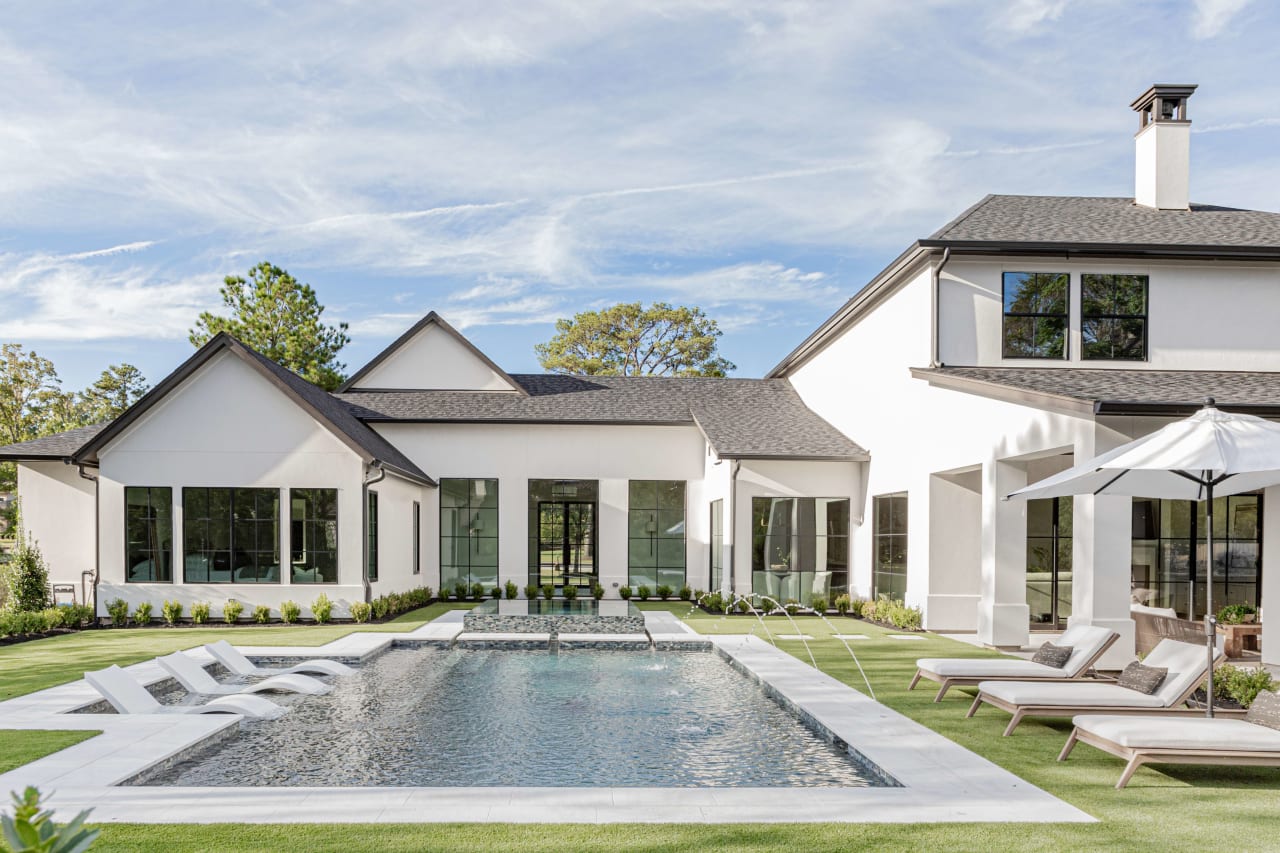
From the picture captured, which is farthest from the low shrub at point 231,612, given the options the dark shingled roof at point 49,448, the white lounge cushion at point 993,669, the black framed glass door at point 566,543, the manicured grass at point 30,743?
the white lounge cushion at point 993,669

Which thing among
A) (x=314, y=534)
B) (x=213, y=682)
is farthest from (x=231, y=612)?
(x=213, y=682)

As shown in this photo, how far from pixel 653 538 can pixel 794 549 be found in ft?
14.8

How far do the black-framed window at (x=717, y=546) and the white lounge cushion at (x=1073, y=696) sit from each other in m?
13.5

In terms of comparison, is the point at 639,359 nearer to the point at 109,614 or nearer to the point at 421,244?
the point at 421,244

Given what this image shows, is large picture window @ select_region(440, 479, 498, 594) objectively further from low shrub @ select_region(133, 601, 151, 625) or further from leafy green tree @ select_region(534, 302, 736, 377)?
leafy green tree @ select_region(534, 302, 736, 377)

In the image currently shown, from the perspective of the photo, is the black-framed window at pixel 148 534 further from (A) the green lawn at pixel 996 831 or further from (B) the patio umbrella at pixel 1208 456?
(B) the patio umbrella at pixel 1208 456

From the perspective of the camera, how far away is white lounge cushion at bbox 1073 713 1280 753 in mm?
7324

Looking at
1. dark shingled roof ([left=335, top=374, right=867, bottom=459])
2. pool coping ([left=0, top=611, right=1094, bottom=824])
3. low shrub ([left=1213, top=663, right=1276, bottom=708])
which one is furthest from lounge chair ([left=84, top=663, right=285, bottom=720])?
dark shingled roof ([left=335, top=374, right=867, bottom=459])

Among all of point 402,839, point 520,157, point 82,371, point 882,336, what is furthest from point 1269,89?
point 82,371

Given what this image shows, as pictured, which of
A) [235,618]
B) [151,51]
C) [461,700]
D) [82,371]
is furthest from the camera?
[82,371]

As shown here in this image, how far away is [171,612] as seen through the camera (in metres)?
19.2

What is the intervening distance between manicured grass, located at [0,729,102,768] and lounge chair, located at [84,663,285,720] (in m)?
0.82

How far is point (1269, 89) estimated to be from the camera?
2258 centimetres

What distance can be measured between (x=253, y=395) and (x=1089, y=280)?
1695cm
